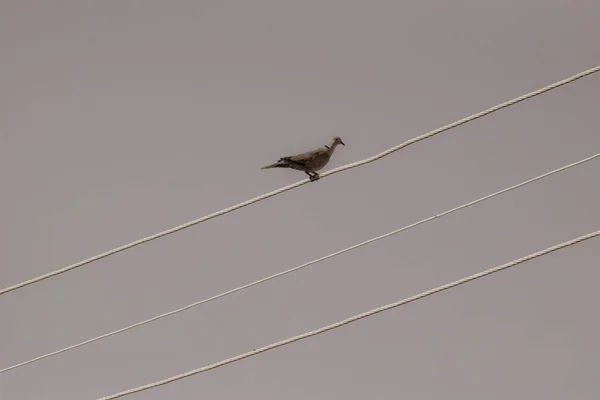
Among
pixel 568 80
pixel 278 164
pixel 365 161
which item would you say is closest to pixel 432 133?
pixel 365 161

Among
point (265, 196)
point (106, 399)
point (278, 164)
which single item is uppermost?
point (278, 164)

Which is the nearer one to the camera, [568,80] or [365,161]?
[568,80]

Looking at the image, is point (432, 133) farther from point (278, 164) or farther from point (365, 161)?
point (278, 164)

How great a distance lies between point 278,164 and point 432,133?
33.8 inches

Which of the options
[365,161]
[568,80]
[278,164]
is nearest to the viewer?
[568,80]

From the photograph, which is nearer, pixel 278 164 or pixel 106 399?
pixel 106 399

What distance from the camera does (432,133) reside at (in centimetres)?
338

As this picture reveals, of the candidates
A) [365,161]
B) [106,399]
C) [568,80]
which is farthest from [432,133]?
[106,399]

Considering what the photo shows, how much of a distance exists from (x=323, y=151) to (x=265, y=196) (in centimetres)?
80

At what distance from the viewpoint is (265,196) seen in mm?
3439

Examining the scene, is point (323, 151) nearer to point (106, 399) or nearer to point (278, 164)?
point (278, 164)

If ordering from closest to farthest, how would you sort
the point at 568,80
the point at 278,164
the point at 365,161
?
the point at 568,80
the point at 365,161
the point at 278,164

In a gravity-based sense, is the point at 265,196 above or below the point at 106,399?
above

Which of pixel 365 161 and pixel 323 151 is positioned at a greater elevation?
pixel 323 151
